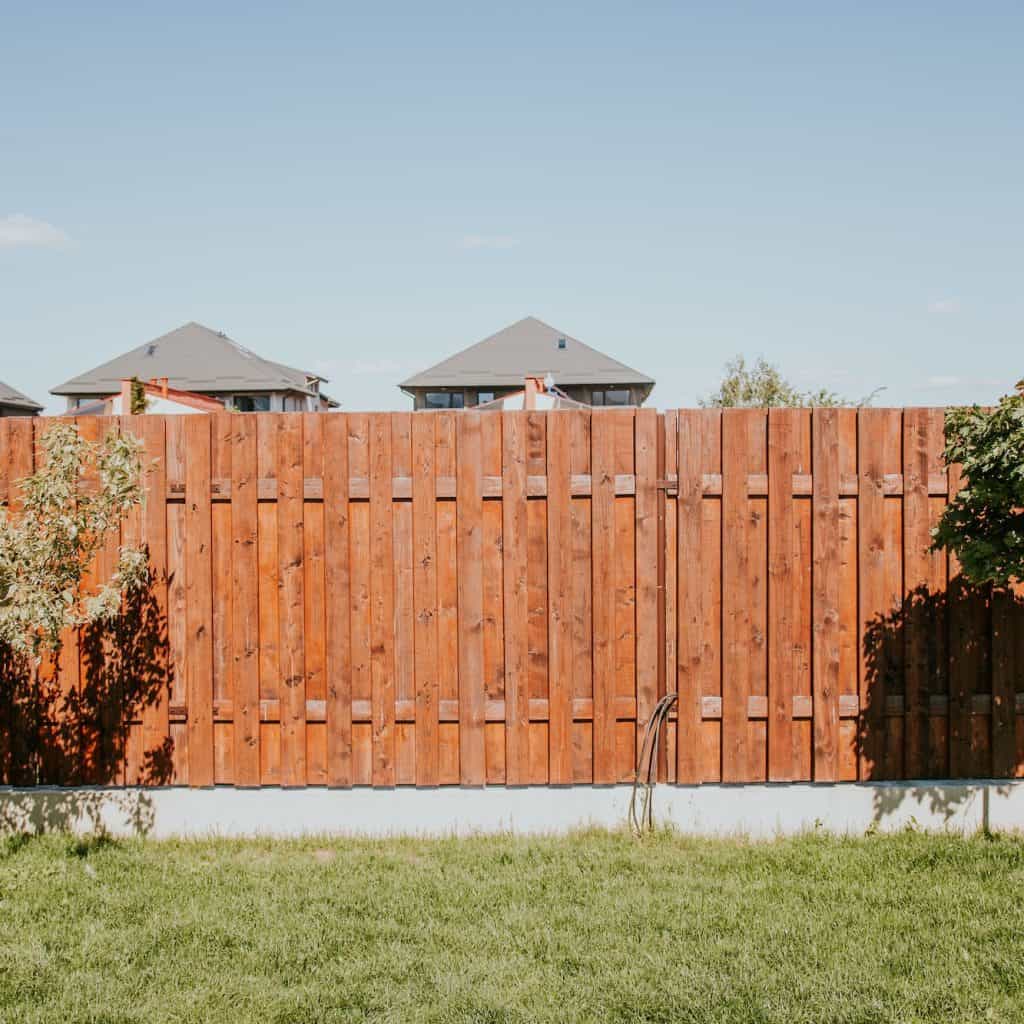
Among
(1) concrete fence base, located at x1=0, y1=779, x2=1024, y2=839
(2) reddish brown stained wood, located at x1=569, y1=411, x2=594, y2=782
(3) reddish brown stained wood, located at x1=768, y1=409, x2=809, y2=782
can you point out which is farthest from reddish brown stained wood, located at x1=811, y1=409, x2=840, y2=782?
(2) reddish brown stained wood, located at x1=569, y1=411, x2=594, y2=782

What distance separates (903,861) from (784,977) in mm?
1652

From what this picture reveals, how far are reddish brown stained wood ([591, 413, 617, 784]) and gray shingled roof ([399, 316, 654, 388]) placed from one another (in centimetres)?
4689

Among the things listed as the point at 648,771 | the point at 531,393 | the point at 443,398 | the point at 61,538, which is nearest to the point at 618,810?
the point at 648,771

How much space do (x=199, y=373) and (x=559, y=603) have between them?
5197cm

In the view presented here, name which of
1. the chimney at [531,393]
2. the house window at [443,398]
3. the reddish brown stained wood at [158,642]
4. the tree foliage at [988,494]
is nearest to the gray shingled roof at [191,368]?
the house window at [443,398]

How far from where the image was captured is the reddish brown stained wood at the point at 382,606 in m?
5.71

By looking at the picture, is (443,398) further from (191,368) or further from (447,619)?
(447,619)

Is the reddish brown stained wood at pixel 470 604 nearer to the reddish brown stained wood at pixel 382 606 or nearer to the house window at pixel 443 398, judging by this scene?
the reddish brown stained wood at pixel 382 606

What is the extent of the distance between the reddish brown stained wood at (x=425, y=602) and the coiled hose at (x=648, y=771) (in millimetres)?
1172

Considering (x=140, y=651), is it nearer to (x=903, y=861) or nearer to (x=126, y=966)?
(x=126, y=966)

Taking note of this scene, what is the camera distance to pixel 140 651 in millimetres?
5789

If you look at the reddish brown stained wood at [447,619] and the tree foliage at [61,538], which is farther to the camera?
the reddish brown stained wood at [447,619]

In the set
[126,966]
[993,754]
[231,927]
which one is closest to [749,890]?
[993,754]

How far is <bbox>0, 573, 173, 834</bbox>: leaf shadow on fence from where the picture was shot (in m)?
5.78
